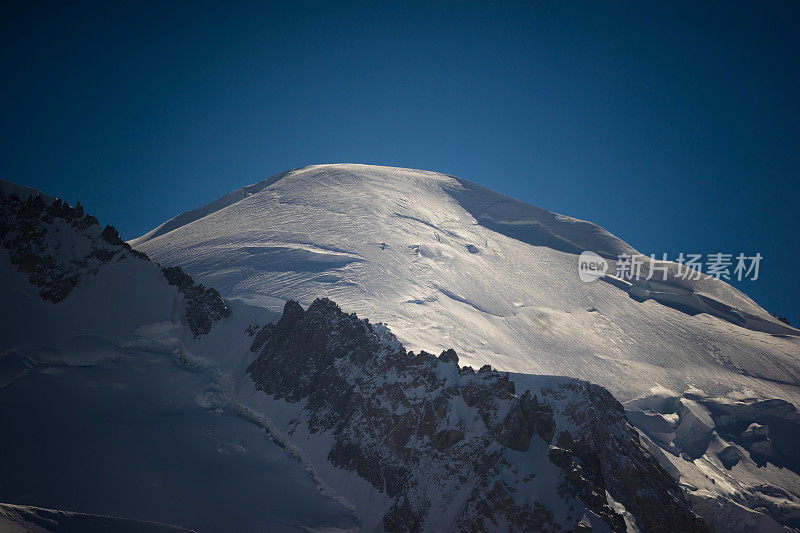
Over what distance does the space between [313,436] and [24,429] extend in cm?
1803

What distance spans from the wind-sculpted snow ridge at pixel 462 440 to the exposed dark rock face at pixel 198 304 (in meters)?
7.22

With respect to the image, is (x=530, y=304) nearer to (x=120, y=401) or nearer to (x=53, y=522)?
(x=120, y=401)

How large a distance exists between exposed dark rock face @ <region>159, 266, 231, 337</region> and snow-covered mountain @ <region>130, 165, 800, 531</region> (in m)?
4.09

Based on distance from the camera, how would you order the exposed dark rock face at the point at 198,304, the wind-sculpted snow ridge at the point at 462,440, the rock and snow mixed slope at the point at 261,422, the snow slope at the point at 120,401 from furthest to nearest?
the exposed dark rock face at the point at 198,304, the snow slope at the point at 120,401, the rock and snow mixed slope at the point at 261,422, the wind-sculpted snow ridge at the point at 462,440

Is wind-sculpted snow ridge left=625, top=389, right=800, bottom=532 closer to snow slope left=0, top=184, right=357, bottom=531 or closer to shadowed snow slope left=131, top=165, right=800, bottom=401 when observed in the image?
shadowed snow slope left=131, top=165, right=800, bottom=401

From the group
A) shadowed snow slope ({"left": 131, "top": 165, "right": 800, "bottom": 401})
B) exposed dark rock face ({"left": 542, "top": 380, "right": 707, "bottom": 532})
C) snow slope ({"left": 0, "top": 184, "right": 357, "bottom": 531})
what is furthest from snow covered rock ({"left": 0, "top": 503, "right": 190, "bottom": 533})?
shadowed snow slope ({"left": 131, "top": 165, "right": 800, "bottom": 401})

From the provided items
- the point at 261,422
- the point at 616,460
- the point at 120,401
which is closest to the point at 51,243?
the point at 120,401

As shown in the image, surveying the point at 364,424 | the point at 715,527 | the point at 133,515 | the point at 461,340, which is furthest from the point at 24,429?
the point at 715,527

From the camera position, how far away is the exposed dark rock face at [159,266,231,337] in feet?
128

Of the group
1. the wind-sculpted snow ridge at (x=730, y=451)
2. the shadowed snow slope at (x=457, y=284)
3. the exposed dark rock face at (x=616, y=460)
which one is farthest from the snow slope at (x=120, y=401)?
the wind-sculpted snow ridge at (x=730, y=451)

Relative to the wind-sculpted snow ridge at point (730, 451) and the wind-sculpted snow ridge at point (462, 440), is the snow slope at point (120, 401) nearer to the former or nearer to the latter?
the wind-sculpted snow ridge at point (462, 440)

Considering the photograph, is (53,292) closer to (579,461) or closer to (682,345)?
(579,461)

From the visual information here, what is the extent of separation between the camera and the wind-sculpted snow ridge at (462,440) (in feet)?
75.6

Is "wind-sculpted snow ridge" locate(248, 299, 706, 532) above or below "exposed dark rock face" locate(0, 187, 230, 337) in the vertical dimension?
below
